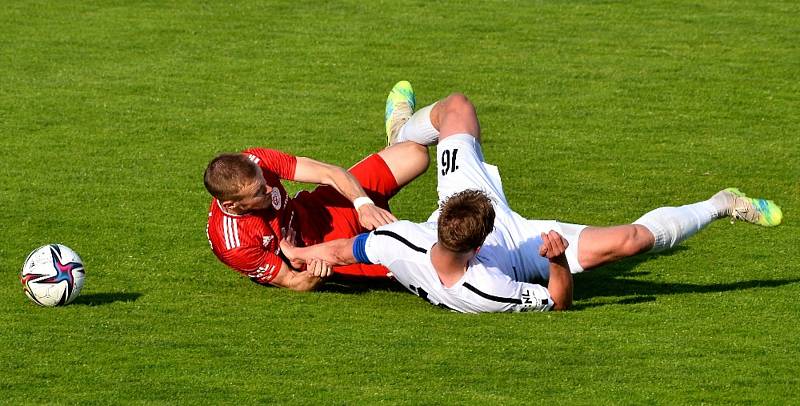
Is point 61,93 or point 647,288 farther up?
point 61,93

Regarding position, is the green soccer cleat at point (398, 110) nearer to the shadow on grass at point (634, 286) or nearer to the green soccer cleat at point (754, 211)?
the shadow on grass at point (634, 286)

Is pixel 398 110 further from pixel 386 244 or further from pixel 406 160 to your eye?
pixel 386 244

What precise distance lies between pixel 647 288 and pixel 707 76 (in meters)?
6.43

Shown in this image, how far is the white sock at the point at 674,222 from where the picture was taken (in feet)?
30.0

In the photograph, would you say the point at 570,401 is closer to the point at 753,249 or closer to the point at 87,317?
the point at 87,317

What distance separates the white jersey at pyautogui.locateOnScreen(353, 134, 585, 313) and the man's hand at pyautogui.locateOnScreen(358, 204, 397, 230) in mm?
204

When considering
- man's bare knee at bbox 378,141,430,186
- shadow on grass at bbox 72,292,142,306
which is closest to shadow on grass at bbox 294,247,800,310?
man's bare knee at bbox 378,141,430,186

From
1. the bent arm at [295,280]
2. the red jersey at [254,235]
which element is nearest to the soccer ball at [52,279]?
the red jersey at [254,235]

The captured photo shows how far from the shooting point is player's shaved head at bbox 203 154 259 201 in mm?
9203

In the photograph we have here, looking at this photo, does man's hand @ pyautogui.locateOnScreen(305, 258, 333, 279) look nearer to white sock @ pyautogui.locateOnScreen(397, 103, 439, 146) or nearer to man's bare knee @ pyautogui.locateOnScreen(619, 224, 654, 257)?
white sock @ pyautogui.locateOnScreen(397, 103, 439, 146)

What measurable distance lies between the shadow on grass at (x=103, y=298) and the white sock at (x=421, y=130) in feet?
8.58

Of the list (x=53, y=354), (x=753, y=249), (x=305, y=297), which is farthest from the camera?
(x=753, y=249)

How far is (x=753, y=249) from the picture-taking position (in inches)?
432

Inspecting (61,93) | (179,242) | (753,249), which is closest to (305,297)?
(179,242)
